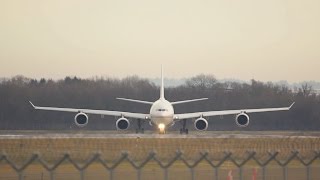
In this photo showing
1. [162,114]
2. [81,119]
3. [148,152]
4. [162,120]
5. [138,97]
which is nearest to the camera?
[148,152]

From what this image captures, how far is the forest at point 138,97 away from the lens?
8344 centimetres

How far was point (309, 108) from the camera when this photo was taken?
8406cm

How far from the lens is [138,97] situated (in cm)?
9950

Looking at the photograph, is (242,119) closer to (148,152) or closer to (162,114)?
(162,114)

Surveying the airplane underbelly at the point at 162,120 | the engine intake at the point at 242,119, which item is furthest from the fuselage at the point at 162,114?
the engine intake at the point at 242,119

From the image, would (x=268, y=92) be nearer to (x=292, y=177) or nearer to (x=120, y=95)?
(x=120, y=95)

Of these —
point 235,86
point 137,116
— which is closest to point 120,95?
point 235,86

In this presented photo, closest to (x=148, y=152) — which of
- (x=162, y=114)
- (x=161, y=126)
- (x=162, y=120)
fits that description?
(x=162, y=114)

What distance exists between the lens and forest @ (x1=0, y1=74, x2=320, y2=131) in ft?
274

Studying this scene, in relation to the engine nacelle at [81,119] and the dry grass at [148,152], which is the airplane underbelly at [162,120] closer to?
the engine nacelle at [81,119]

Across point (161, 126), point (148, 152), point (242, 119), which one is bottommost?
point (148, 152)

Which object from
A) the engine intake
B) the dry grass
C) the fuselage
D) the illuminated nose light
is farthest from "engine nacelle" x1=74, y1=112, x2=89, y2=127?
the dry grass

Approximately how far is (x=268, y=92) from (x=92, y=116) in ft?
78.3

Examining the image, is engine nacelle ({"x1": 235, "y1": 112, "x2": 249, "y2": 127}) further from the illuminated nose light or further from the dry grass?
the dry grass
